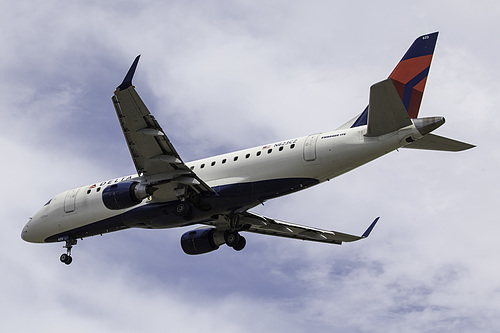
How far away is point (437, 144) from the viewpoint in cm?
3028

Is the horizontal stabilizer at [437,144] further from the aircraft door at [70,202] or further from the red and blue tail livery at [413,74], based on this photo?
the aircraft door at [70,202]

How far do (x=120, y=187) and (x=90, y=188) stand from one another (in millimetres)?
4844

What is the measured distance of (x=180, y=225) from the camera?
1366 inches

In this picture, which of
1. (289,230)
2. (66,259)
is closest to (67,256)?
(66,259)

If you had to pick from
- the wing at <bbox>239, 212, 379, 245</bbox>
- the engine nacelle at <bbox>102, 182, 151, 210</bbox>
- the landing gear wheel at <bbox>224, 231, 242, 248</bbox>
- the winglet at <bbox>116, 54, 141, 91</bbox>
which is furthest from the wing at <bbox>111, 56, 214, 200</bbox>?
the wing at <bbox>239, 212, 379, 245</bbox>

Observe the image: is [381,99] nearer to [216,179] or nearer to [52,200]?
[216,179]

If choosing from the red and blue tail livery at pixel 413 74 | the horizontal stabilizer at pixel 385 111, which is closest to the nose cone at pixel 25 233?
the red and blue tail livery at pixel 413 74

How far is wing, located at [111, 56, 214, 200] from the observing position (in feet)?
96.7

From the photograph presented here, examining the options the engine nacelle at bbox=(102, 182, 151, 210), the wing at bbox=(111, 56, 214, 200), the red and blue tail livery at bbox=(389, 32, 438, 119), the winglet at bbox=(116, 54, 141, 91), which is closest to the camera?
the winglet at bbox=(116, 54, 141, 91)

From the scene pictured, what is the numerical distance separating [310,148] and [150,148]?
642 centimetres

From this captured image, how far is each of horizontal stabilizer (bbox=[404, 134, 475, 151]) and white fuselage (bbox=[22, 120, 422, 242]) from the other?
0.81 meters

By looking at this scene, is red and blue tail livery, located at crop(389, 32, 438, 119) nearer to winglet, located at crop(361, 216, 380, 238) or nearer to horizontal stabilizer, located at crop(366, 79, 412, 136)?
horizontal stabilizer, located at crop(366, 79, 412, 136)

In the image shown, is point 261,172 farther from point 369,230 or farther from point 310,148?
point 369,230

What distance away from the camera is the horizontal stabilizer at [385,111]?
28.5 metres
